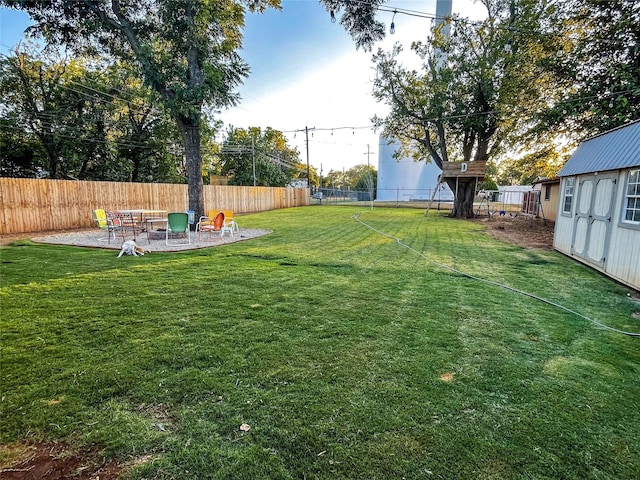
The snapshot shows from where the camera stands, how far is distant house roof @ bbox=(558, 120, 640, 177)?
5.24 metres

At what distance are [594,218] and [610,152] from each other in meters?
1.24

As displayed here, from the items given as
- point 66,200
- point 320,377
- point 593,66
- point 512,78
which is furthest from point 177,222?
point 512,78

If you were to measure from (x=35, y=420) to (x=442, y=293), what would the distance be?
4210 millimetres

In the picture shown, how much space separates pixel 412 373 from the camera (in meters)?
2.40

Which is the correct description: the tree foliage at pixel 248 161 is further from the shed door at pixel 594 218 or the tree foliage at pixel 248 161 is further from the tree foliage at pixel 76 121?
the shed door at pixel 594 218

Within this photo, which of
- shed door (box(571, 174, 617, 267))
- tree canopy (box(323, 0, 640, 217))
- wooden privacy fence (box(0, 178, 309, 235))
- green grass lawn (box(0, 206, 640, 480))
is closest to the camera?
green grass lawn (box(0, 206, 640, 480))

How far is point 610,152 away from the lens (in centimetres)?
591

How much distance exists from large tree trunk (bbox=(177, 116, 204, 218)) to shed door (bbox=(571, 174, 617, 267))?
9.56 metres

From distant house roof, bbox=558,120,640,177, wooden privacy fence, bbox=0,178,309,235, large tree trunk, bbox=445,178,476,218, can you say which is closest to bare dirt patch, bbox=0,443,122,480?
distant house roof, bbox=558,120,640,177

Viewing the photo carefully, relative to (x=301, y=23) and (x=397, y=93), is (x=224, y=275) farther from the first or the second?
(x=397, y=93)

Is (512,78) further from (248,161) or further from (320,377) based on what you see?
(248,161)

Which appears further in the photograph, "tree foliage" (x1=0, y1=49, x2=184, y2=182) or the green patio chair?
"tree foliage" (x1=0, y1=49, x2=184, y2=182)

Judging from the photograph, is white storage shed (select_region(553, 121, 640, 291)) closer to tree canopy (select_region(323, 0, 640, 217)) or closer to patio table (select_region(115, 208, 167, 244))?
tree canopy (select_region(323, 0, 640, 217))

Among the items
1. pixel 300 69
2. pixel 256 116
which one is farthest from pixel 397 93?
pixel 256 116
